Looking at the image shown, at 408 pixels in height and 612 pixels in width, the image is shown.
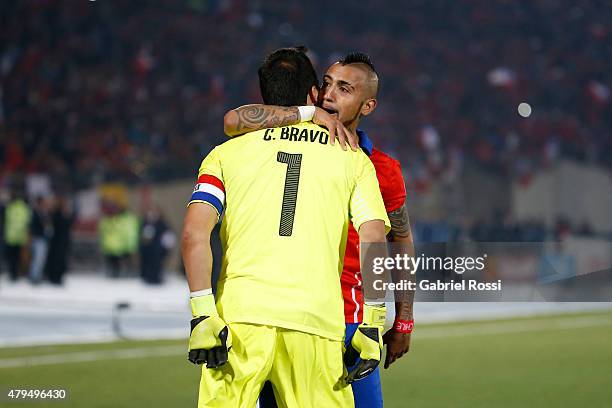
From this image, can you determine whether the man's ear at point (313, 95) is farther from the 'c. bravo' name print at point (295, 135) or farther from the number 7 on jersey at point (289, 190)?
the number 7 on jersey at point (289, 190)

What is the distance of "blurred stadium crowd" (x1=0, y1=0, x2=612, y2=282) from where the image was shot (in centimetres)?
2933

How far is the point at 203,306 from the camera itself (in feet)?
12.2

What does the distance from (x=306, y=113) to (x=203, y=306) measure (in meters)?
0.75

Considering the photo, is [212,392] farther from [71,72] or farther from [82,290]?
[71,72]

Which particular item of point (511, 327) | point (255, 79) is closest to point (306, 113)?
point (511, 327)

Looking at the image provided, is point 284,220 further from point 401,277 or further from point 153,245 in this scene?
point 153,245

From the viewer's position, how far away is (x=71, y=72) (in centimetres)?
3053

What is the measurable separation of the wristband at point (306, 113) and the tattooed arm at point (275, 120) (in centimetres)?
1

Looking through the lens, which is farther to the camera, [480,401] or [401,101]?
[401,101]

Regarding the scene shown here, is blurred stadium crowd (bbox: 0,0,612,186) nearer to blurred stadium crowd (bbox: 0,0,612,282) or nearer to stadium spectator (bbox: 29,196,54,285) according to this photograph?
blurred stadium crowd (bbox: 0,0,612,282)

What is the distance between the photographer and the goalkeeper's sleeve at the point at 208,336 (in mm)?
3648

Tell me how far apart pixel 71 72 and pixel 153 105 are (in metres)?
2.32

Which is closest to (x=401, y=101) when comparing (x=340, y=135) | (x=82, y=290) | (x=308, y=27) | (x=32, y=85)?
(x=308, y=27)

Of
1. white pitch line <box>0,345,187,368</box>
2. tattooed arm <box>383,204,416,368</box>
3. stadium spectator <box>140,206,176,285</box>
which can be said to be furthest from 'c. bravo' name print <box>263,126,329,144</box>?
stadium spectator <box>140,206,176,285</box>
